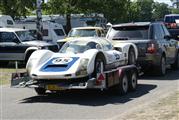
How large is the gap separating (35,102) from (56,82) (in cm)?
68

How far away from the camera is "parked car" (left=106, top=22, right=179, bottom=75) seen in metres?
15.9

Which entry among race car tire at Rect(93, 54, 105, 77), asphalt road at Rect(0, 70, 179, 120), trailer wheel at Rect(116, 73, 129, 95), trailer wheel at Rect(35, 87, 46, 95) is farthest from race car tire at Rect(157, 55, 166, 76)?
trailer wheel at Rect(35, 87, 46, 95)

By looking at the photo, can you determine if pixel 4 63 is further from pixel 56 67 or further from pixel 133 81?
pixel 56 67

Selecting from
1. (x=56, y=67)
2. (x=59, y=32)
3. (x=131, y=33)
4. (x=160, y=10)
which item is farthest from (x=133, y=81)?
(x=160, y=10)

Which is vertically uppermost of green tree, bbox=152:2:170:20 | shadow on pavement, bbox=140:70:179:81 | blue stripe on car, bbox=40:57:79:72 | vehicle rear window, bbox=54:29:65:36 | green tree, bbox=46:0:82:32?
green tree, bbox=46:0:82:32

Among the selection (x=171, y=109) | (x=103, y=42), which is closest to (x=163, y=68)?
(x=103, y=42)

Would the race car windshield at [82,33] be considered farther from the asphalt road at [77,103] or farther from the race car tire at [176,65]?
the asphalt road at [77,103]

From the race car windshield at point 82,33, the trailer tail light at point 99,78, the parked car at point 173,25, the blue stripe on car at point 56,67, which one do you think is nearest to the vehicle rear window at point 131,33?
the blue stripe on car at point 56,67

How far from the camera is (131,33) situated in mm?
16438

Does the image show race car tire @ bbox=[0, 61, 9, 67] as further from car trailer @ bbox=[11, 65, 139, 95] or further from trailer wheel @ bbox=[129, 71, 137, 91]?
trailer wheel @ bbox=[129, 71, 137, 91]

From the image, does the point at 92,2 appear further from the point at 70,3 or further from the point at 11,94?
the point at 11,94

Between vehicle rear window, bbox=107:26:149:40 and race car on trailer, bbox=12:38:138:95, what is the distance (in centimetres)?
362

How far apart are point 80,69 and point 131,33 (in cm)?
563

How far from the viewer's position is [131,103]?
35.7 feet
